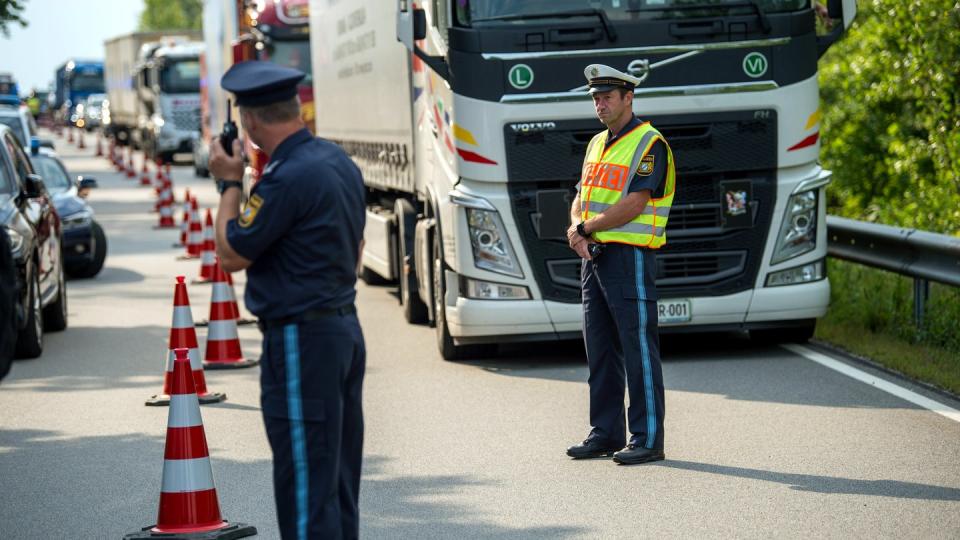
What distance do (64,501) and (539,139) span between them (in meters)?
4.39

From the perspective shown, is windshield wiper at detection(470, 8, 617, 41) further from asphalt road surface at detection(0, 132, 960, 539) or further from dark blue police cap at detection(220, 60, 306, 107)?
dark blue police cap at detection(220, 60, 306, 107)

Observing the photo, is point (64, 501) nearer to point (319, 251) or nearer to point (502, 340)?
point (319, 251)

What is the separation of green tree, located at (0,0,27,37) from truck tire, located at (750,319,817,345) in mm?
10485

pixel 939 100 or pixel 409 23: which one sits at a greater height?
pixel 409 23

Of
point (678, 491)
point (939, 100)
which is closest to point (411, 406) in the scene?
point (678, 491)

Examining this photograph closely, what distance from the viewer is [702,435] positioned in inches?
345

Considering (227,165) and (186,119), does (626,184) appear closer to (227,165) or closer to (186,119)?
(227,165)

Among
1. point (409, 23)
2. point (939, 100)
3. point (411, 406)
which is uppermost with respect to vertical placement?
point (409, 23)

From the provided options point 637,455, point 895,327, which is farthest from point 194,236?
point 637,455

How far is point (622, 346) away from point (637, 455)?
1.75 ft

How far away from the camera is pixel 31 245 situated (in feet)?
41.5

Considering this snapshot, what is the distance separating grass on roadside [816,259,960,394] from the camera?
1060 cm

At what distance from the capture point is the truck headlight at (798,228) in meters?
11.3

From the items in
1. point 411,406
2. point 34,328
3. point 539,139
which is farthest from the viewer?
point 34,328
